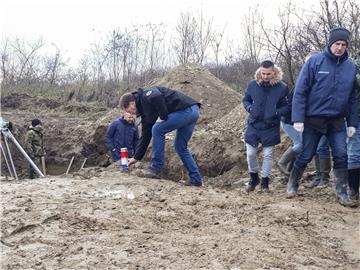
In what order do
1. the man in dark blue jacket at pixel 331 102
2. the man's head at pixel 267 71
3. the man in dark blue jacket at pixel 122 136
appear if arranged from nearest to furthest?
1. the man in dark blue jacket at pixel 331 102
2. the man's head at pixel 267 71
3. the man in dark blue jacket at pixel 122 136

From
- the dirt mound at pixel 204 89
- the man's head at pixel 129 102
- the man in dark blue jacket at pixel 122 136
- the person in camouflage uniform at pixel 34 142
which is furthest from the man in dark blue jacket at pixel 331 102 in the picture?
the person in camouflage uniform at pixel 34 142

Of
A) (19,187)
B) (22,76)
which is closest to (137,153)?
(19,187)

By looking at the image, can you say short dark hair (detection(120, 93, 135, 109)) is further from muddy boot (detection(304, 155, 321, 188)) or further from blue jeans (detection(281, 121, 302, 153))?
muddy boot (detection(304, 155, 321, 188))

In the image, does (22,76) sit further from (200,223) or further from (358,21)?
(200,223)

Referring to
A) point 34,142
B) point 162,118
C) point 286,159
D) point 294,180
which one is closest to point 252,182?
point 286,159

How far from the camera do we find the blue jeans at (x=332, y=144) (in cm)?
542

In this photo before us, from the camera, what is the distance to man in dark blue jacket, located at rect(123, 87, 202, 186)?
6047 mm

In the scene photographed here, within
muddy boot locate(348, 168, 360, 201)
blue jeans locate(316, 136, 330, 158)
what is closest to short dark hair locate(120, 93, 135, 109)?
blue jeans locate(316, 136, 330, 158)

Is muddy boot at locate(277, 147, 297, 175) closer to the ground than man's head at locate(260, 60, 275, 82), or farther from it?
closer to the ground

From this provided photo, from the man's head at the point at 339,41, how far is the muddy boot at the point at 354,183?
139 cm

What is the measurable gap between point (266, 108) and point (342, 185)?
128 centimetres

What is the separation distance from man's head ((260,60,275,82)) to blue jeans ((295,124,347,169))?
2.63ft

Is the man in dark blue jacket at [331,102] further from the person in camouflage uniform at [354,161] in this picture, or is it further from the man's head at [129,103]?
the man's head at [129,103]

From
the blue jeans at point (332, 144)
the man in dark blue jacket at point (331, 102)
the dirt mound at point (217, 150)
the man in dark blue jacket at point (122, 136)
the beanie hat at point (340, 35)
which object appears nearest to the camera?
the beanie hat at point (340, 35)
